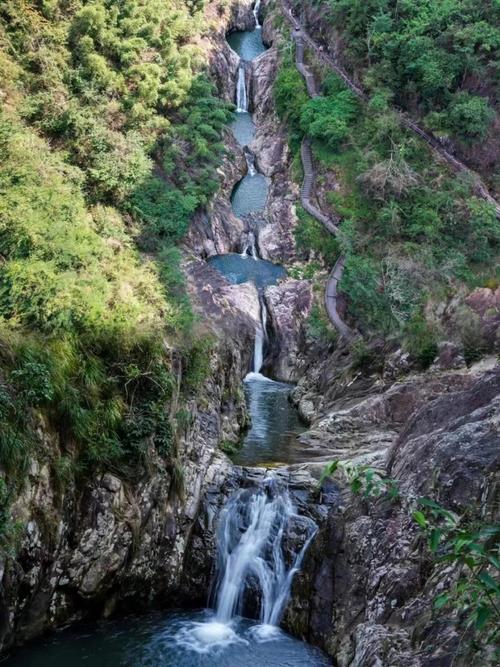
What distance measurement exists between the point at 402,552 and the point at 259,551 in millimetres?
3973

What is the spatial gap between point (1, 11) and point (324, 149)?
52.9ft

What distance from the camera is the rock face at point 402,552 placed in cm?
985

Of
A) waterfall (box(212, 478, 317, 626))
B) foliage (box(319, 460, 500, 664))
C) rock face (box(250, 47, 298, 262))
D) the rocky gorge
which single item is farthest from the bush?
foliage (box(319, 460, 500, 664))

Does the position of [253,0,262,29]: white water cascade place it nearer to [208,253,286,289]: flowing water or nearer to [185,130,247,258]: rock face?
[185,130,247,258]: rock face

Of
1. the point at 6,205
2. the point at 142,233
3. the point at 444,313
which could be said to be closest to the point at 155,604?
the point at 6,205

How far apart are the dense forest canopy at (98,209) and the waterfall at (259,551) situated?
8.49 ft

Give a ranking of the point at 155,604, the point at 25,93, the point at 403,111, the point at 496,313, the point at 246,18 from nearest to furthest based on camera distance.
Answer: the point at 155,604 < the point at 496,313 < the point at 25,93 < the point at 403,111 < the point at 246,18

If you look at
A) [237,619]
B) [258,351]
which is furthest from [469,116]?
[237,619]

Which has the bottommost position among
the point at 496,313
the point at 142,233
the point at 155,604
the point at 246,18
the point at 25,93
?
the point at 155,604

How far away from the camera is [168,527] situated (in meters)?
14.2

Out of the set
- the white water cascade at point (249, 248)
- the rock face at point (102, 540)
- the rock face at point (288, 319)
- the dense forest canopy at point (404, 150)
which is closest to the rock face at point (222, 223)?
the white water cascade at point (249, 248)

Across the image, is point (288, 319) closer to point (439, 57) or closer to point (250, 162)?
point (250, 162)

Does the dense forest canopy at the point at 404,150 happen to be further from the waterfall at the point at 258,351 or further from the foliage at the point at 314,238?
the waterfall at the point at 258,351

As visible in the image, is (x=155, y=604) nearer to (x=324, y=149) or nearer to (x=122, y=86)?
(x=122, y=86)
